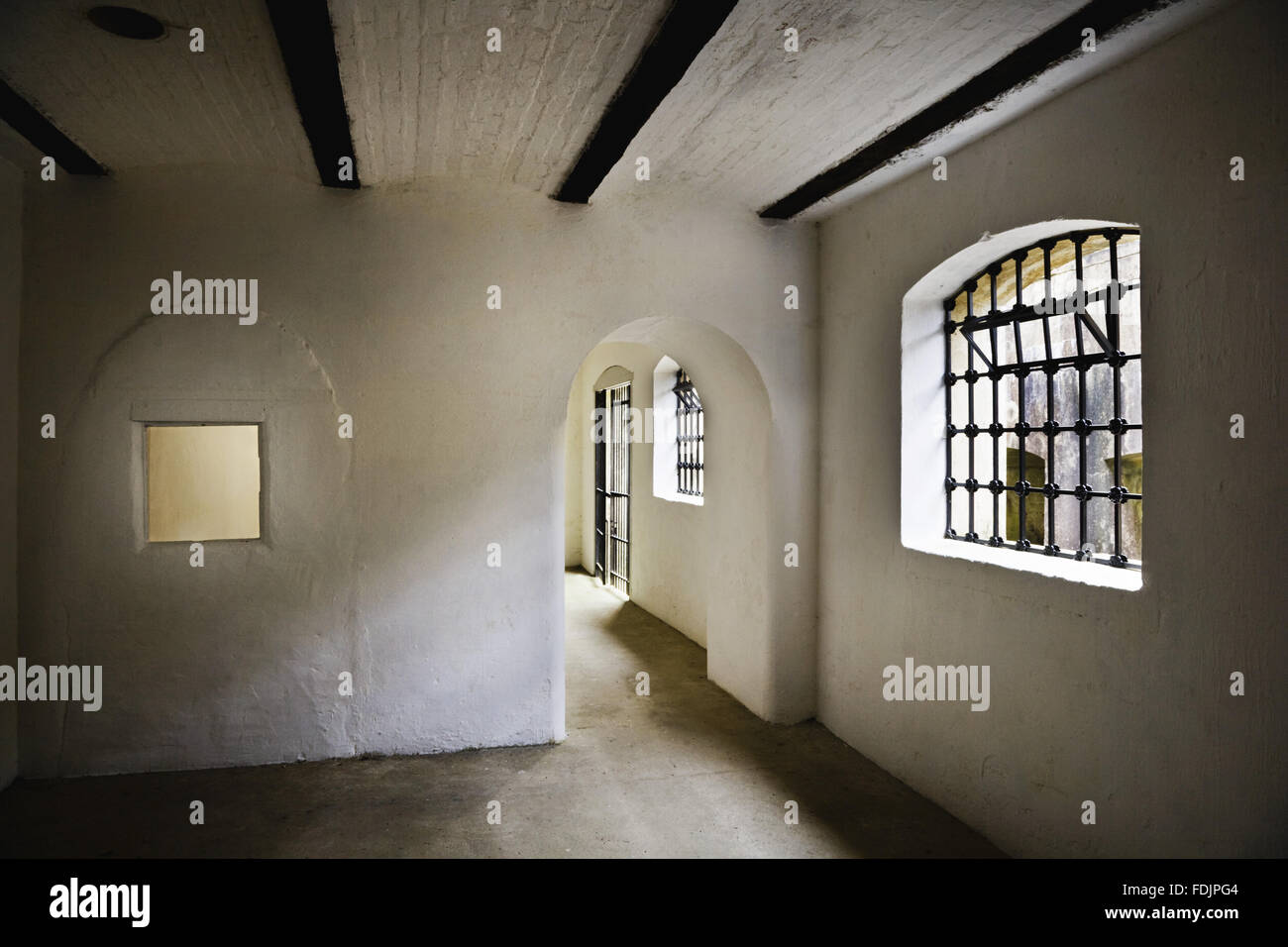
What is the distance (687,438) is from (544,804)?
464cm

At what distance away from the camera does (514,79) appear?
11.0 feet

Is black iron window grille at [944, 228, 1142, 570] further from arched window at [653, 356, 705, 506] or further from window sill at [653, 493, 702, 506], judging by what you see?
arched window at [653, 356, 705, 506]

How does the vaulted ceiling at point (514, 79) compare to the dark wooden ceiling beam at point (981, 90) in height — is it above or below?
above

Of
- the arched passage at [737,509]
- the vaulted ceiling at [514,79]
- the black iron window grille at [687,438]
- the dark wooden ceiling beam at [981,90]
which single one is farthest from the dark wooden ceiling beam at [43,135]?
the black iron window grille at [687,438]

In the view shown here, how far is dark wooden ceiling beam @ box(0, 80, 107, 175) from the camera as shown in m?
3.38

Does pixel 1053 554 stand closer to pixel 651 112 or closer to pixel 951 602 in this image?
pixel 951 602

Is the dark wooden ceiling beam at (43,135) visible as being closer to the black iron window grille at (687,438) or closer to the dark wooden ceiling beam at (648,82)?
the dark wooden ceiling beam at (648,82)

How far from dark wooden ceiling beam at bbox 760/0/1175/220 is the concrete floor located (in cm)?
328

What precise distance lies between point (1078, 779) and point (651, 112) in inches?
134

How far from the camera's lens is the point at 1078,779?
3131mm

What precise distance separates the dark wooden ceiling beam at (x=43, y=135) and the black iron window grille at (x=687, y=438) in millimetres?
4884

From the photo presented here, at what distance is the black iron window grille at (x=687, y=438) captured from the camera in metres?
7.71
